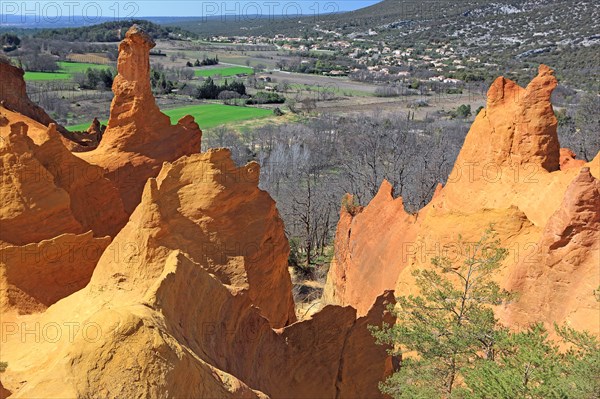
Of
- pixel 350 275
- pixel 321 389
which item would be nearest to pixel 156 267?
pixel 321 389

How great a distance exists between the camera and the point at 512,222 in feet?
44.7

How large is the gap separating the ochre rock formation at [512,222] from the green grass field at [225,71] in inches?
3882

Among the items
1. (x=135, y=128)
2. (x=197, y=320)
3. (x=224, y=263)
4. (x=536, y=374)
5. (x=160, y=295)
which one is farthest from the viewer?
(x=135, y=128)

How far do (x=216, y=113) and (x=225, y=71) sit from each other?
157ft

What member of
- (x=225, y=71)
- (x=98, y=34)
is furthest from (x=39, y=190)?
(x=98, y=34)

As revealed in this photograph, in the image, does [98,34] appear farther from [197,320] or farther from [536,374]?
[536,374]

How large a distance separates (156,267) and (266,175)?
32667 millimetres

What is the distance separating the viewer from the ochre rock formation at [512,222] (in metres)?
10.8

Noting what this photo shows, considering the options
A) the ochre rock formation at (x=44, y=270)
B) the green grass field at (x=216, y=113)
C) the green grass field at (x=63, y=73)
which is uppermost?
the green grass field at (x=63, y=73)

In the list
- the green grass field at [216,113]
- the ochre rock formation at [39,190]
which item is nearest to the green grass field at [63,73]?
the green grass field at [216,113]

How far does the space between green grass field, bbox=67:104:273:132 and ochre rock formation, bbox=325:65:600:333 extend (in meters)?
48.9

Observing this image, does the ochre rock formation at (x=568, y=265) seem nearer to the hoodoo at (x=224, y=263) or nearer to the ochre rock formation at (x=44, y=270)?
the hoodoo at (x=224, y=263)

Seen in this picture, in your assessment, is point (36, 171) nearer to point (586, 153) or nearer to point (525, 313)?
point (525, 313)

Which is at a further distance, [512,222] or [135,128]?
[135,128]
